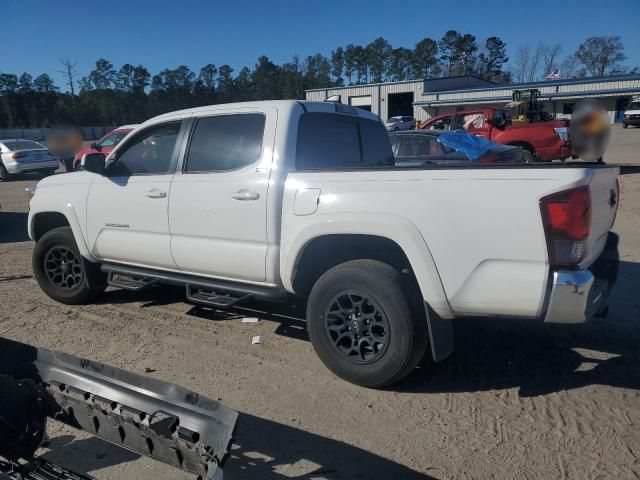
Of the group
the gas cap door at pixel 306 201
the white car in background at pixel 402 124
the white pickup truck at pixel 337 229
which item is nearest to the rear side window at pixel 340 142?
the white pickup truck at pixel 337 229

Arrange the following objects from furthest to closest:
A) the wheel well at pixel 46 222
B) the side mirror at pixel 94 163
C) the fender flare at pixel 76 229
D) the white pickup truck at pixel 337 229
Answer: the wheel well at pixel 46 222 → the fender flare at pixel 76 229 → the side mirror at pixel 94 163 → the white pickup truck at pixel 337 229

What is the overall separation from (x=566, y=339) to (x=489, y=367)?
0.93 m

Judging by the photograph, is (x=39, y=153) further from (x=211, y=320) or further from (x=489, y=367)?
(x=489, y=367)

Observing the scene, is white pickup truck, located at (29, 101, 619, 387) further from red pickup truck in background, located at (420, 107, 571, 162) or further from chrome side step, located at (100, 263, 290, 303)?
red pickup truck in background, located at (420, 107, 571, 162)

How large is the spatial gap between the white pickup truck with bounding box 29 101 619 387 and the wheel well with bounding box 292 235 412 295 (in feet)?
0.04

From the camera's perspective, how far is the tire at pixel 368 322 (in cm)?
330

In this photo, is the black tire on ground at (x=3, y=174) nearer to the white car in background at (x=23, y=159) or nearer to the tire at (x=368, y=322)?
the white car in background at (x=23, y=159)

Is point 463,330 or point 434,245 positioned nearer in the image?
point 434,245

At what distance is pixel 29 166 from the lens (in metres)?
17.7

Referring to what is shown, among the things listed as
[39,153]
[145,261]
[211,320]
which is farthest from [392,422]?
[39,153]

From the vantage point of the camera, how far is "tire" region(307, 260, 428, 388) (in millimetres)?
3299

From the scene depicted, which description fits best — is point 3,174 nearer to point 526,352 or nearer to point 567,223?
point 526,352

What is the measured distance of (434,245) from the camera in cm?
312

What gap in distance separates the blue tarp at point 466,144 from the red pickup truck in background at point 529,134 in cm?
369
